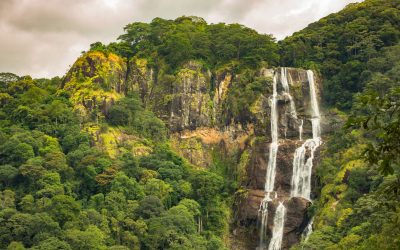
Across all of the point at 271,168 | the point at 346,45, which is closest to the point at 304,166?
the point at 271,168

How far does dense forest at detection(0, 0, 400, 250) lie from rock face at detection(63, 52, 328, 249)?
28 centimetres

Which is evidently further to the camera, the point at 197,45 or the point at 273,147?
the point at 197,45

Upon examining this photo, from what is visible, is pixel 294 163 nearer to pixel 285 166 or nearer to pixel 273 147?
pixel 285 166

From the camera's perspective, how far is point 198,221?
4847 cm

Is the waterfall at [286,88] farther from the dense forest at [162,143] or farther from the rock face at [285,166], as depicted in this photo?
the dense forest at [162,143]

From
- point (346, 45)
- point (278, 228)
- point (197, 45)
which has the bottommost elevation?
point (278, 228)

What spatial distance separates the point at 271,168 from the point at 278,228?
676 cm

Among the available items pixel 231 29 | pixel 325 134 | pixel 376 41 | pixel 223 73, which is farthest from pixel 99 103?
pixel 376 41

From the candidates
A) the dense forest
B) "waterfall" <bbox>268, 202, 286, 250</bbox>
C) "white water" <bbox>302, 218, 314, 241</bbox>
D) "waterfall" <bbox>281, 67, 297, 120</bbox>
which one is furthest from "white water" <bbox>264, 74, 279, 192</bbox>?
"white water" <bbox>302, 218, 314, 241</bbox>

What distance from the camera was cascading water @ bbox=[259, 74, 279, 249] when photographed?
160ft

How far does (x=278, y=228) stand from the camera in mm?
47969

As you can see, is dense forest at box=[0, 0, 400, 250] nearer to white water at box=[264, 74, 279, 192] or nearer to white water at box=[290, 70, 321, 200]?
white water at box=[290, 70, 321, 200]

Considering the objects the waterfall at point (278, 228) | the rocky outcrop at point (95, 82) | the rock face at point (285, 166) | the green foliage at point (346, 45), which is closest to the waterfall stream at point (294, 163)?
the waterfall at point (278, 228)

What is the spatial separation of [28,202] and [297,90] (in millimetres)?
31306
